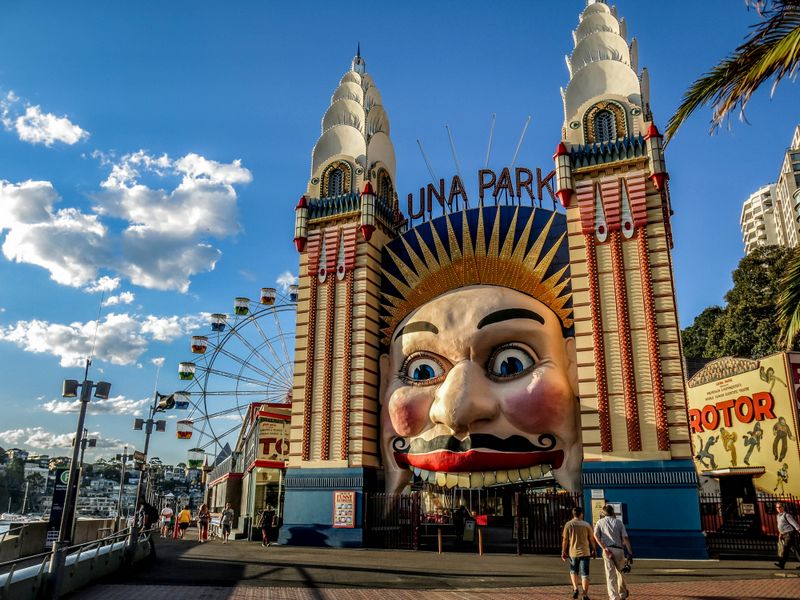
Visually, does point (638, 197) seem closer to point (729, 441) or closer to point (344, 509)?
point (344, 509)

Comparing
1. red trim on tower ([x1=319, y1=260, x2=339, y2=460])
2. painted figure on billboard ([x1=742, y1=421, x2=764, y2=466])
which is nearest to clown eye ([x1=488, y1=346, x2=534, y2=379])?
red trim on tower ([x1=319, y1=260, x2=339, y2=460])

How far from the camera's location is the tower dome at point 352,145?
25.7 m

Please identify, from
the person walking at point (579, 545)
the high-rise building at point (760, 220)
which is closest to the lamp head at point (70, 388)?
the person walking at point (579, 545)

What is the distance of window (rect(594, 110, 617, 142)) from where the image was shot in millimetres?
21469

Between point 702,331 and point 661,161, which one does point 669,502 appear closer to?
point 661,161

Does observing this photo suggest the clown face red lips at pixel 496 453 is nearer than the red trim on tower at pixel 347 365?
Yes

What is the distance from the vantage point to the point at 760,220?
105250 mm

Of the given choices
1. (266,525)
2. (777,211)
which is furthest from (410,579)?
(777,211)

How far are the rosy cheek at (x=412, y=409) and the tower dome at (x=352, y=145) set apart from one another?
8424 mm

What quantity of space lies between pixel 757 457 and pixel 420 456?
15205 mm

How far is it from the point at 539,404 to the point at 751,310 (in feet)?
94.5

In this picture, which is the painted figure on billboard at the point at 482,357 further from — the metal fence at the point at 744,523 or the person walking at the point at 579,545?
the person walking at the point at 579,545

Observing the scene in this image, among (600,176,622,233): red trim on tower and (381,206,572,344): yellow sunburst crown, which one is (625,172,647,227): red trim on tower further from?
(381,206,572,344): yellow sunburst crown

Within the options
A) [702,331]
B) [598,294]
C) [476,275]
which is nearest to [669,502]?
[598,294]
